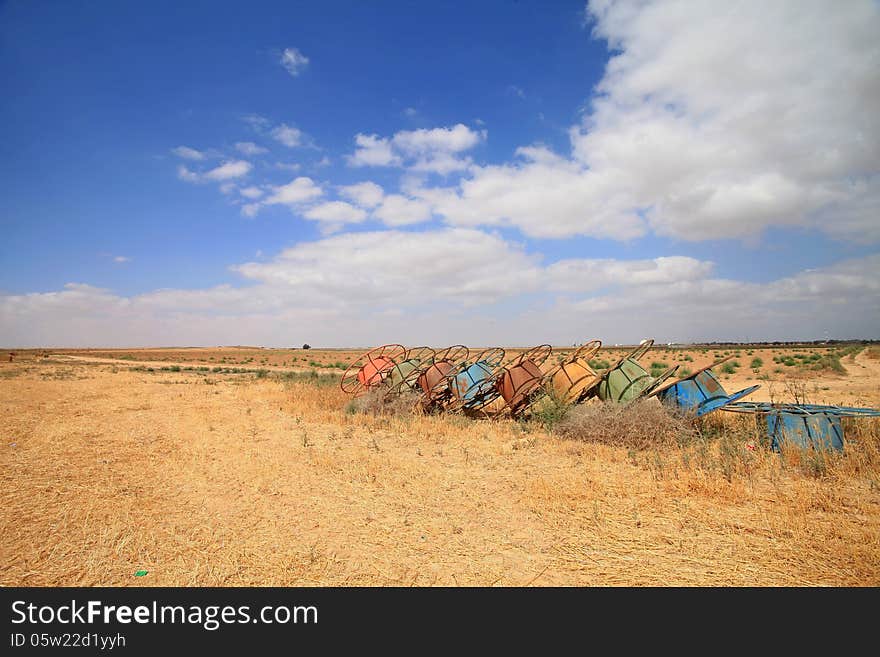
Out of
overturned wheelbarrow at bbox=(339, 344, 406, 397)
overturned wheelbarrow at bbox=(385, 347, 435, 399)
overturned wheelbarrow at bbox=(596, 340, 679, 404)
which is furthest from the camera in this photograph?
overturned wheelbarrow at bbox=(339, 344, 406, 397)

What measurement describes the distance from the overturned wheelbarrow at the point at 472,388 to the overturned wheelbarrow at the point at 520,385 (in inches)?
12.9

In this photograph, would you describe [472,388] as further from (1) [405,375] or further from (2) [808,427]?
(2) [808,427]

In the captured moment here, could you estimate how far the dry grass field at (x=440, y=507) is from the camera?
428 centimetres

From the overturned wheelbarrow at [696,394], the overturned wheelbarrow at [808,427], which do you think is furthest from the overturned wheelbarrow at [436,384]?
the overturned wheelbarrow at [808,427]

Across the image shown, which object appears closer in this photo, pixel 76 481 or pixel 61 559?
pixel 61 559

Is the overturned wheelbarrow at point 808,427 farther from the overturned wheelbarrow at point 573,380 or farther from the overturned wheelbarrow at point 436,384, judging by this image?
the overturned wheelbarrow at point 436,384

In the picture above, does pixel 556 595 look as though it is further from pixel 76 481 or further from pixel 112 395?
pixel 112 395

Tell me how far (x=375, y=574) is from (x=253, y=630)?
115cm

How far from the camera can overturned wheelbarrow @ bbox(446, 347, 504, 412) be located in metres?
12.7

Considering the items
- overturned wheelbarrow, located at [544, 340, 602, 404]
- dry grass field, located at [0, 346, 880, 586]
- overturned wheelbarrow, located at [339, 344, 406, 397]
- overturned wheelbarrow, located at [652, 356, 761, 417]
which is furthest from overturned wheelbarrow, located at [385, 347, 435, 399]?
overturned wheelbarrow, located at [652, 356, 761, 417]

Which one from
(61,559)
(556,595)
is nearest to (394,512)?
Result: (556,595)

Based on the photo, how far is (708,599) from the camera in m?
3.81

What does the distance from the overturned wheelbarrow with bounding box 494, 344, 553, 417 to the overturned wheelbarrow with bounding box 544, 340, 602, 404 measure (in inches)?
12.6

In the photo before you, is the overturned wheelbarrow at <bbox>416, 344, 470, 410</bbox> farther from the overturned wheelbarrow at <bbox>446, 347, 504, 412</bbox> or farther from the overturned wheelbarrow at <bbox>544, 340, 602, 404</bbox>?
the overturned wheelbarrow at <bbox>544, 340, 602, 404</bbox>
